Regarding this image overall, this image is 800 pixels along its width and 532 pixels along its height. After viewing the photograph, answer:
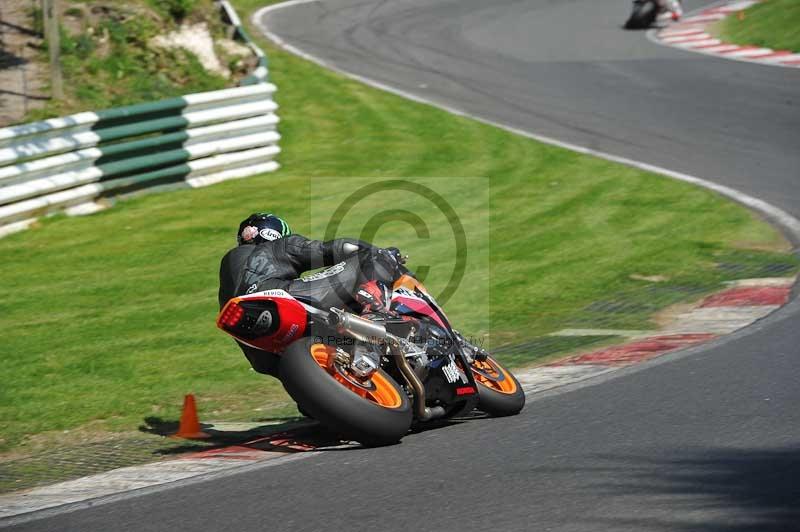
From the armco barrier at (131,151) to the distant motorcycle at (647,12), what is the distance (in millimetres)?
12769

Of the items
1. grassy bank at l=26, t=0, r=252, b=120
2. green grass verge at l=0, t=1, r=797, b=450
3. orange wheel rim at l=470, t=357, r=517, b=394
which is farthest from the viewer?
grassy bank at l=26, t=0, r=252, b=120

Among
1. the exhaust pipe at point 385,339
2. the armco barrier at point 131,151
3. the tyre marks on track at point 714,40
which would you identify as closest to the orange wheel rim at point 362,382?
the exhaust pipe at point 385,339

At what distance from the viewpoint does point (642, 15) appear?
26.2m

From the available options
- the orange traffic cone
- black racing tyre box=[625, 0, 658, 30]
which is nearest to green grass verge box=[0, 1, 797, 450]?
the orange traffic cone

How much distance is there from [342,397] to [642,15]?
72.3 ft

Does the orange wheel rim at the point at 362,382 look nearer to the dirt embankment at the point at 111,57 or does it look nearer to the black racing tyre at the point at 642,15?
the dirt embankment at the point at 111,57

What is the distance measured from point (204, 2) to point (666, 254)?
11240 millimetres

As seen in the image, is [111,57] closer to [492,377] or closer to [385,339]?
[492,377]

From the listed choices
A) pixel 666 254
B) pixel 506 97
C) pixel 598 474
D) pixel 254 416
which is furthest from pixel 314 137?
pixel 598 474

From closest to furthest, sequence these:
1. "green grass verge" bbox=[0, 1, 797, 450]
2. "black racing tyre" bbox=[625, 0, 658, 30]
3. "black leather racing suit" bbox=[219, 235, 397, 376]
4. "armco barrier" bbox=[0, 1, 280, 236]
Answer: "black leather racing suit" bbox=[219, 235, 397, 376] → "green grass verge" bbox=[0, 1, 797, 450] → "armco barrier" bbox=[0, 1, 280, 236] → "black racing tyre" bbox=[625, 0, 658, 30]

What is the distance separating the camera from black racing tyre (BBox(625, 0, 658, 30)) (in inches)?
1028

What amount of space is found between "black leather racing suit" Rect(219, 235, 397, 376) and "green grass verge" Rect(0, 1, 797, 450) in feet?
4.64

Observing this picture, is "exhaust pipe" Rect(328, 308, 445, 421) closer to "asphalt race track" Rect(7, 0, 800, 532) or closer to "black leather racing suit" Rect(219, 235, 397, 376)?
"asphalt race track" Rect(7, 0, 800, 532)

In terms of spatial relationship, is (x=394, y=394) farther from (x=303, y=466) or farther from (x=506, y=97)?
(x=506, y=97)
